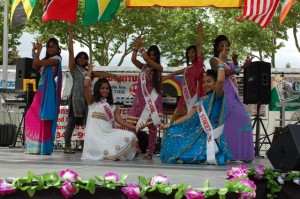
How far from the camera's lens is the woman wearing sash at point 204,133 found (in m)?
5.70

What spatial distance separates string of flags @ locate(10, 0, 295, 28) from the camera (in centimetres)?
686

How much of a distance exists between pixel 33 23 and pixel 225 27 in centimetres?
726

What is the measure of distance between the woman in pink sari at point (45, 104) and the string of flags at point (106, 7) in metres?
0.69

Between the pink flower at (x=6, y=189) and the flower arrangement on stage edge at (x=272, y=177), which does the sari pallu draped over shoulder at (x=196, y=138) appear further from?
the pink flower at (x=6, y=189)

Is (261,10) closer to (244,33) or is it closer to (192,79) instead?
(192,79)

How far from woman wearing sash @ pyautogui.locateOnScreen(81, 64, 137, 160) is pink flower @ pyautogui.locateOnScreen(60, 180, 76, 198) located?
307cm

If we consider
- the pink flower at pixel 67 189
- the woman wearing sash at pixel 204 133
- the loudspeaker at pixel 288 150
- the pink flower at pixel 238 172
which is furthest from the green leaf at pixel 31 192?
the woman wearing sash at pixel 204 133

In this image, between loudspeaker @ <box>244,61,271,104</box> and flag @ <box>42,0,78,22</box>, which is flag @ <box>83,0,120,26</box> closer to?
flag @ <box>42,0,78,22</box>

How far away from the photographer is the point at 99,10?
7496 millimetres

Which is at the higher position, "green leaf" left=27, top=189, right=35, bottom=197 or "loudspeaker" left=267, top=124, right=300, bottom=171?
"loudspeaker" left=267, top=124, right=300, bottom=171

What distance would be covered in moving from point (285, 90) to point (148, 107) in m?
4.43

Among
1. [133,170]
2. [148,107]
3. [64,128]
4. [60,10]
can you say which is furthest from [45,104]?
[64,128]

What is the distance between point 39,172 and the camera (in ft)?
13.6

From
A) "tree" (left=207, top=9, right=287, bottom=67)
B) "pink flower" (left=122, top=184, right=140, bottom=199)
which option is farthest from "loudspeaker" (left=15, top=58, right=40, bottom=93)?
"tree" (left=207, top=9, right=287, bottom=67)
